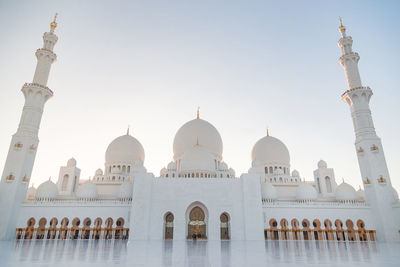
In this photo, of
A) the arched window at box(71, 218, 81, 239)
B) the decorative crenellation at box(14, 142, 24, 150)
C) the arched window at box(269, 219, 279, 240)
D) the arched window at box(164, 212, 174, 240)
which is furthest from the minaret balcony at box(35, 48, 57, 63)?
the arched window at box(269, 219, 279, 240)

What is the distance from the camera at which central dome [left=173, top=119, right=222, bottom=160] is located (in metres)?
27.2

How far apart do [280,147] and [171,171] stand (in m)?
13.2

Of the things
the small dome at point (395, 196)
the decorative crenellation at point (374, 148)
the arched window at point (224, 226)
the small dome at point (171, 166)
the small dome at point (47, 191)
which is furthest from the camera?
the small dome at point (171, 166)

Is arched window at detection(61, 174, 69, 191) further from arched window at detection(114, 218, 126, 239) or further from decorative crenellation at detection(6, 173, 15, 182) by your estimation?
arched window at detection(114, 218, 126, 239)

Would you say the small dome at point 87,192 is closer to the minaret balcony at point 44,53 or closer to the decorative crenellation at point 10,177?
the decorative crenellation at point 10,177

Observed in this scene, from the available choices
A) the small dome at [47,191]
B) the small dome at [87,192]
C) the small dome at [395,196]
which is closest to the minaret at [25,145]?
the small dome at [47,191]

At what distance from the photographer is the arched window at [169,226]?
19844 millimetres

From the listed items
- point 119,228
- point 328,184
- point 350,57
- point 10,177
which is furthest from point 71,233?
point 350,57

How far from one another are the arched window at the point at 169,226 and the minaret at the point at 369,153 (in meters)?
16.5

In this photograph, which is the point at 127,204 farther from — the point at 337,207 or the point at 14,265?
the point at 337,207

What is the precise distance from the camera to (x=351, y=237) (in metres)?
20.5

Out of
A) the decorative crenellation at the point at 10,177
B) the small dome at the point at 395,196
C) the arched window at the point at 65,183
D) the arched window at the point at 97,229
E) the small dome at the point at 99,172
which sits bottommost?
the arched window at the point at 97,229

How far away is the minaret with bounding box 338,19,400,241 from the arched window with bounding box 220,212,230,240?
1199cm

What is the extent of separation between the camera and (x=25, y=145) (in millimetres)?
20656
